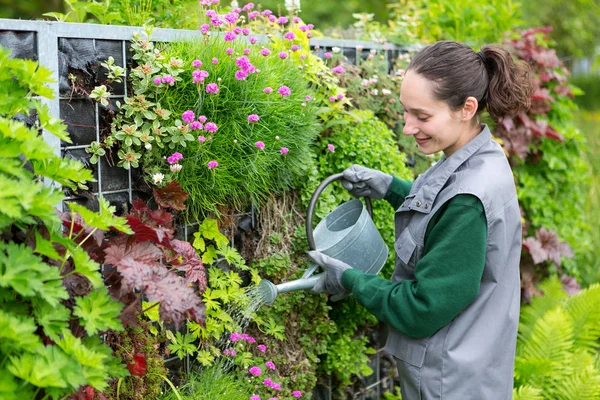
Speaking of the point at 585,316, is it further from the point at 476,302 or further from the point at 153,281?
the point at 153,281

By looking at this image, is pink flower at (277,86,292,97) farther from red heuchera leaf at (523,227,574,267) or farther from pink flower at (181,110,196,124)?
red heuchera leaf at (523,227,574,267)

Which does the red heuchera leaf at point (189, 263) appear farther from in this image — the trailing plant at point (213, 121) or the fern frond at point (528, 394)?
the fern frond at point (528, 394)

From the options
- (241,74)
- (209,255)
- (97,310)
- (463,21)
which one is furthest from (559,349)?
(97,310)

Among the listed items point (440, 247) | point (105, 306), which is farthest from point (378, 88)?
point (105, 306)

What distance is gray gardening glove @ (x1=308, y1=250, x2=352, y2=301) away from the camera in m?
2.52

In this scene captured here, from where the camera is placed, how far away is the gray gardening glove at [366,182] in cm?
280

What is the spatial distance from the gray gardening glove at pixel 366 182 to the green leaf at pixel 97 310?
1317 millimetres

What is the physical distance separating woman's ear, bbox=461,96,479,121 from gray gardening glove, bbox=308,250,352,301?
681 mm

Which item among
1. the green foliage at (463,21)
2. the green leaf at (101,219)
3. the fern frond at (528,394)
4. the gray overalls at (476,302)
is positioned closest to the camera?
the green leaf at (101,219)

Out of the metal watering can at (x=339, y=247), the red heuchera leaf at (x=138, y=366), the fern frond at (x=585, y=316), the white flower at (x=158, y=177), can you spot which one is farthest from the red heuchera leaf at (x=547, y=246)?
the red heuchera leaf at (x=138, y=366)

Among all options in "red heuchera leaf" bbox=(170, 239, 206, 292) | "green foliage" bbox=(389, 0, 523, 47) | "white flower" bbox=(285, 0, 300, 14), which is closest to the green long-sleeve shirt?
"red heuchera leaf" bbox=(170, 239, 206, 292)

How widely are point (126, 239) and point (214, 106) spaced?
2.51 feet

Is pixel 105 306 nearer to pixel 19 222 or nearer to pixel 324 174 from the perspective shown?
pixel 19 222

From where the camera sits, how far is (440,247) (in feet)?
7.16
